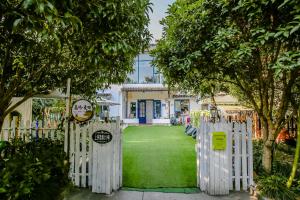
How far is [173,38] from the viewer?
598 cm

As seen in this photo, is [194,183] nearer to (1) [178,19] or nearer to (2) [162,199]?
(2) [162,199]

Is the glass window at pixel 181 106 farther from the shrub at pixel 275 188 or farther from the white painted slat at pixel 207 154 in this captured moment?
the shrub at pixel 275 188

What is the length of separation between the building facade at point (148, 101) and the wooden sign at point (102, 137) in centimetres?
2129

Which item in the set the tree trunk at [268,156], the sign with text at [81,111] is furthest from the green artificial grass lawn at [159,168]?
the sign with text at [81,111]

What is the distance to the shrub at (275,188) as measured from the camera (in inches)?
192

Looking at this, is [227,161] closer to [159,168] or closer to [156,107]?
[159,168]

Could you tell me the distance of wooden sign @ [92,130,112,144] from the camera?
5.86 m

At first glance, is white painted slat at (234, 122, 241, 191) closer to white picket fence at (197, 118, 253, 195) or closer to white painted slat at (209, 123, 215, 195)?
white picket fence at (197, 118, 253, 195)

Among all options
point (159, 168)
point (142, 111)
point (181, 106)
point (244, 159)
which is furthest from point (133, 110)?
point (244, 159)

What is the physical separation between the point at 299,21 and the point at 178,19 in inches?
107

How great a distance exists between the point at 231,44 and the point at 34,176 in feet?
14.0

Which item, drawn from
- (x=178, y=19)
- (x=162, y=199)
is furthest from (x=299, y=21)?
(x=162, y=199)

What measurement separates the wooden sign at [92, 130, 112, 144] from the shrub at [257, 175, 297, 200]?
3.36 metres

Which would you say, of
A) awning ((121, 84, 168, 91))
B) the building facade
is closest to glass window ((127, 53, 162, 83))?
the building facade
